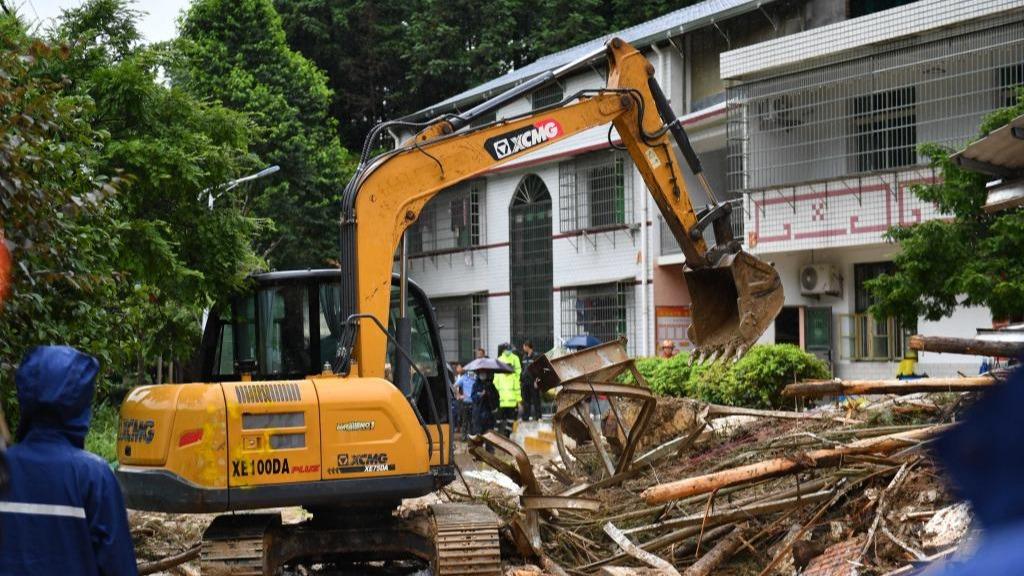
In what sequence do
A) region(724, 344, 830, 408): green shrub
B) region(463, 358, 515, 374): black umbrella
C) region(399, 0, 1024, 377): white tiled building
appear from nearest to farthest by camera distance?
region(724, 344, 830, 408): green shrub
region(399, 0, 1024, 377): white tiled building
region(463, 358, 515, 374): black umbrella

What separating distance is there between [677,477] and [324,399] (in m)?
3.98

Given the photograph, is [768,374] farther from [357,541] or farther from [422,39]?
[422,39]

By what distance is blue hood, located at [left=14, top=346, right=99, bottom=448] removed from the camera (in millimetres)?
4086

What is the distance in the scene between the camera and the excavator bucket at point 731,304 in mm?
12047

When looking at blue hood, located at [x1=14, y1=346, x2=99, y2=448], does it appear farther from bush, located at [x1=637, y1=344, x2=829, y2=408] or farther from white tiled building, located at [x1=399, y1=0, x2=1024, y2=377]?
white tiled building, located at [x1=399, y1=0, x2=1024, y2=377]

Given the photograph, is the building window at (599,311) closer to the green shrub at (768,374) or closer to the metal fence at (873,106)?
the metal fence at (873,106)

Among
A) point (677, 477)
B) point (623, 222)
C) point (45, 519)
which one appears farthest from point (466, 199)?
point (45, 519)

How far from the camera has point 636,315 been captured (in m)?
30.8

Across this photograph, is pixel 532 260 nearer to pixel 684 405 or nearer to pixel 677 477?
pixel 684 405

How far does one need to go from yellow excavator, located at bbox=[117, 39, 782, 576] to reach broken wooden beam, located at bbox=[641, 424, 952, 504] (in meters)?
1.37

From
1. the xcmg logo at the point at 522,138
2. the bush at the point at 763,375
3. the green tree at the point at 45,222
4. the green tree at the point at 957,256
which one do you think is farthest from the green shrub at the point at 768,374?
the green tree at the point at 45,222

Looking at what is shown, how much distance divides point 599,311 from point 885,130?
11.2 metres

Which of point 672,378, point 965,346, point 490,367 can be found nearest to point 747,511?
point 965,346

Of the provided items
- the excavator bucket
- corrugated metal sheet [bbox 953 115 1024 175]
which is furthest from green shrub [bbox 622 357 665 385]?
corrugated metal sheet [bbox 953 115 1024 175]
